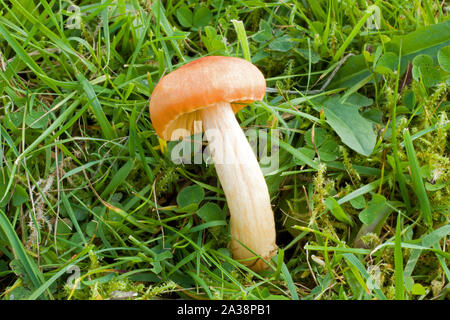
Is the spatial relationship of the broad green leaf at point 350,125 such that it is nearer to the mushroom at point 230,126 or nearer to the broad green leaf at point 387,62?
the broad green leaf at point 387,62

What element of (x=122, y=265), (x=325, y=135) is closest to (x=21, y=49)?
(x=122, y=265)

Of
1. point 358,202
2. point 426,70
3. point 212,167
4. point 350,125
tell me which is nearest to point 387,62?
point 426,70

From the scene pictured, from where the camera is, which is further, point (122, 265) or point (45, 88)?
point (45, 88)

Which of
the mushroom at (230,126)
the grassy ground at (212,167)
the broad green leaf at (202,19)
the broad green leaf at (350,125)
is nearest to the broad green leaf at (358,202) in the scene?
the grassy ground at (212,167)

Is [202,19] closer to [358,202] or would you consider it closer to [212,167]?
[212,167]

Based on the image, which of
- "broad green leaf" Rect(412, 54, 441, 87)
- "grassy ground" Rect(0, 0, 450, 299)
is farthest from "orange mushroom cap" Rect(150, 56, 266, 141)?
"broad green leaf" Rect(412, 54, 441, 87)
